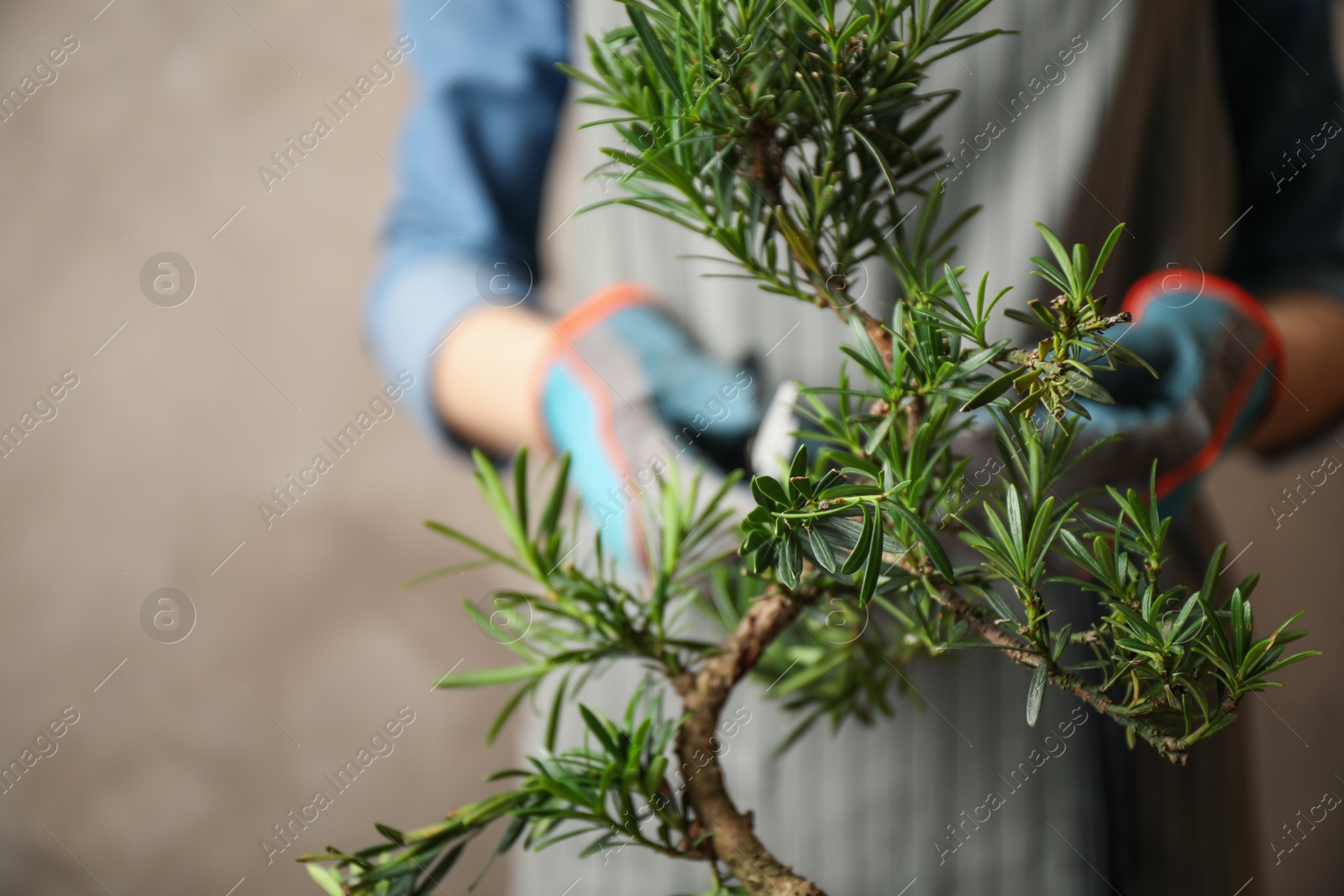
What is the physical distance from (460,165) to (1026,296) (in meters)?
0.38

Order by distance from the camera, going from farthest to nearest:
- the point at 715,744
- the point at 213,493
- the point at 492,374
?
the point at 213,493
the point at 492,374
the point at 715,744

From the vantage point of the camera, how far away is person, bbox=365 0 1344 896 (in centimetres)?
48

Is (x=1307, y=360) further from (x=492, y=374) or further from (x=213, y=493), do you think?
(x=213, y=493)

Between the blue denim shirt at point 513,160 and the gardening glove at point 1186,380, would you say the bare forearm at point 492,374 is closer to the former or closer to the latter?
the blue denim shirt at point 513,160

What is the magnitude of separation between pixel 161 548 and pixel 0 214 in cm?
39

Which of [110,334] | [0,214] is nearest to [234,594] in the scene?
[110,334]

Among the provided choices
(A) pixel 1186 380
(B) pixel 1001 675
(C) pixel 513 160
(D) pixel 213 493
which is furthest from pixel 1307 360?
(D) pixel 213 493

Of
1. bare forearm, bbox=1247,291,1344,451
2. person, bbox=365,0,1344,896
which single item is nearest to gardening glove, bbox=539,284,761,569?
person, bbox=365,0,1344,896

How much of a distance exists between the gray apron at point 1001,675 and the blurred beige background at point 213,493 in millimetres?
562

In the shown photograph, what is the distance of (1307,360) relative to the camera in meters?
0.52

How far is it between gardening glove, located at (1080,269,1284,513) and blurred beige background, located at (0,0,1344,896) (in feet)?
1.78

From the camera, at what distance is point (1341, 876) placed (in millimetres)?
1001

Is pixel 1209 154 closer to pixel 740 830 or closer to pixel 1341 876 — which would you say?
pixel 740 830

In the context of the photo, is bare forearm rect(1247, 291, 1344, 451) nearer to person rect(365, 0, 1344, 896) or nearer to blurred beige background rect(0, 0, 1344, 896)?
person rect(365, 0, 1344, 896)
